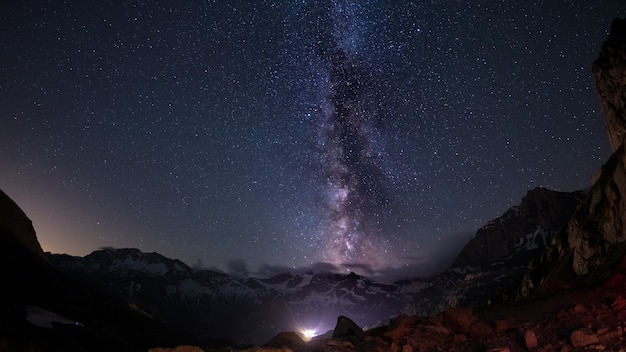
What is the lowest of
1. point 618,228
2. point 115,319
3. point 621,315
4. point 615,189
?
point 115,319

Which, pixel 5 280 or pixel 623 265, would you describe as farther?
pixel 5 280

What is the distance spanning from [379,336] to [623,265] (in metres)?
10.3

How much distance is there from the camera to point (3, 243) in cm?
10894

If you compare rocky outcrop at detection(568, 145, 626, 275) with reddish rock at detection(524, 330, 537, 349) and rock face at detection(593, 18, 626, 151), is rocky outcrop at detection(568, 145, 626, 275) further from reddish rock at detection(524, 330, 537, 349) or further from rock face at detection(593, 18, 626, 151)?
reddish rock at detection(524, 330, 537, 349)

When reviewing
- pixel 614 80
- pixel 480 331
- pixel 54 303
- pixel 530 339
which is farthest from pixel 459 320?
pixel 54 303

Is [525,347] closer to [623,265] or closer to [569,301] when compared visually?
[569,301]

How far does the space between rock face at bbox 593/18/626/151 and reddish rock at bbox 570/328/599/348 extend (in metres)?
57.0

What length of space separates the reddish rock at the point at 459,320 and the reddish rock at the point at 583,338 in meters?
2.93

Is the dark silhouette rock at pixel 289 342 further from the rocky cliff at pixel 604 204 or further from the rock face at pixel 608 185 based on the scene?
the rock face at pixel 608 185

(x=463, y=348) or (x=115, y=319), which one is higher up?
(x=463, y=348)

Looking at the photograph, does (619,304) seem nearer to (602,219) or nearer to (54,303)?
(602,219)

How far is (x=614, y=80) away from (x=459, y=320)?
6107 cm

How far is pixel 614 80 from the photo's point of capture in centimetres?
5566

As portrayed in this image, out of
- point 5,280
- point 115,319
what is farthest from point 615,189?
point 5,280
